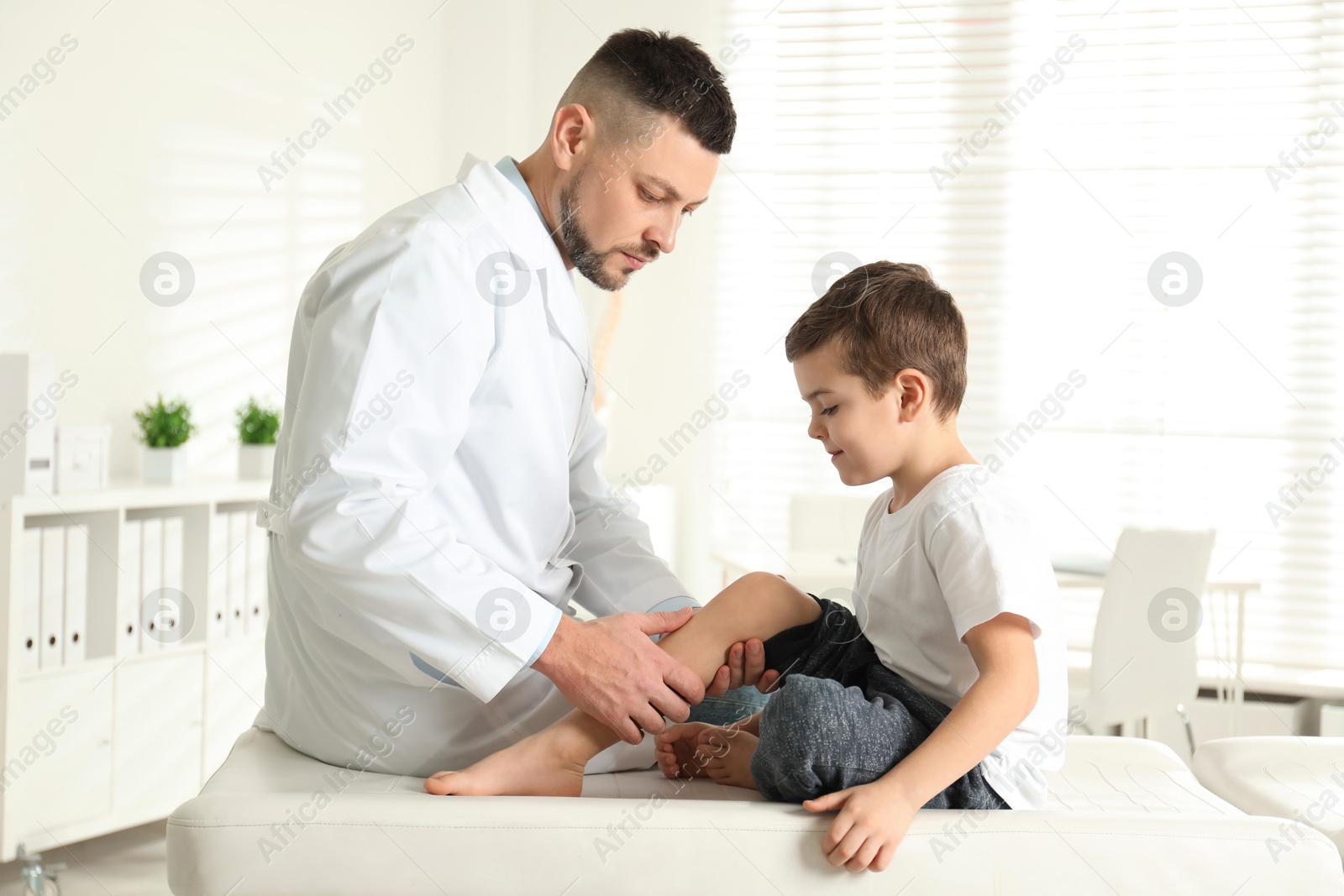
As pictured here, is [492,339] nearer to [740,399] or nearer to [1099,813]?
[1099,813]

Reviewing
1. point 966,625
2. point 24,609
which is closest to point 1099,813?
point 966,625

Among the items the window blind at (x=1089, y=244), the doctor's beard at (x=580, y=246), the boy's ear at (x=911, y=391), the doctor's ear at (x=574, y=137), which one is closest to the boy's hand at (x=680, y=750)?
the boy's ear at (x=911, y=391)

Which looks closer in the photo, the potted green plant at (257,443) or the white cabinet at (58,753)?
the white cabinet at (58,753)

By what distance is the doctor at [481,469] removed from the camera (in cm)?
106

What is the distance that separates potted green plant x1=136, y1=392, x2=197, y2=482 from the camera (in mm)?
2510

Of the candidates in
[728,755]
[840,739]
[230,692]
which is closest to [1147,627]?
[728,755]

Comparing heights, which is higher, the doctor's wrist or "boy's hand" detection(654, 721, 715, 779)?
the doctor's wrist

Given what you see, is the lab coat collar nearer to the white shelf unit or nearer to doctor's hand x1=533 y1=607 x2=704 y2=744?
doctor's hand x1=533 y1=607 x2=704 y2=744

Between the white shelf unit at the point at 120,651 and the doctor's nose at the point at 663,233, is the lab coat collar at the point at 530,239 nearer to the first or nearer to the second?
the doctor's nose at the point at 663,233

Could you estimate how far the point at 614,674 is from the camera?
1.12m

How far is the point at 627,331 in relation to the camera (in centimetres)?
404

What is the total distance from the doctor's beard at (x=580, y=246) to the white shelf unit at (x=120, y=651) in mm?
1388

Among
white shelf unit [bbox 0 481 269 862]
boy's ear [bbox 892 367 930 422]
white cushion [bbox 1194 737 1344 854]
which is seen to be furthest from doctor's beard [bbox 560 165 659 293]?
white shelf unit [bbox 0 481 269 862]

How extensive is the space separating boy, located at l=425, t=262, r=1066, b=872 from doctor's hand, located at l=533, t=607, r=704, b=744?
5 cm
